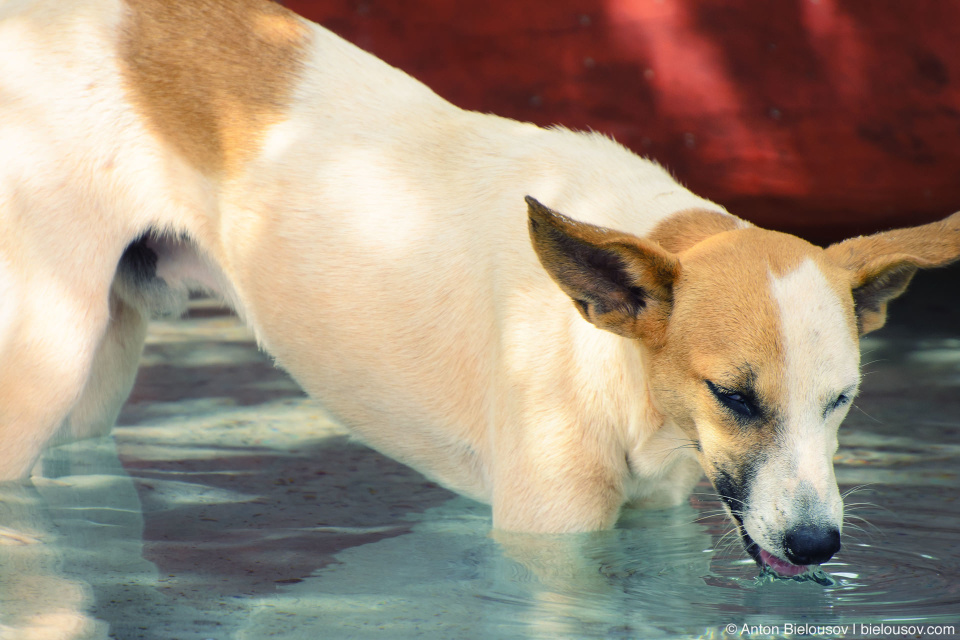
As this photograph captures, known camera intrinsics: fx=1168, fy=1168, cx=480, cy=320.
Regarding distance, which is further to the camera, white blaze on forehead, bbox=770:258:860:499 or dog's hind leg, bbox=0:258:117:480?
dog's hind leg, bbox=0:258:117:480

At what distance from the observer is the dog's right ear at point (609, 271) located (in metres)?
2.61

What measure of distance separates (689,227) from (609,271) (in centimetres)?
38

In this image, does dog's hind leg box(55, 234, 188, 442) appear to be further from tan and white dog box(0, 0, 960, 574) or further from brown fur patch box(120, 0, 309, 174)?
brown fur patch box(120, 0, 309, 174)

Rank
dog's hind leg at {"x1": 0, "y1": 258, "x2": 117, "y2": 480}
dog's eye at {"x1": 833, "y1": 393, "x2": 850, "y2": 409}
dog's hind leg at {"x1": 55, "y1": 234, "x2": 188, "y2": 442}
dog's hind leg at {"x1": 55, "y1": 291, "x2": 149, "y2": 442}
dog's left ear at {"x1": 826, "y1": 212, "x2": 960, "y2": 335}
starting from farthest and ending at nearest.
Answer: dog's hind leg at {"x1": 55, "y1": 291, "x2": 149, "y2": 442} < dog's hind leg at {"x1": 55, "y1": 234, "x2": 188, "y2": 442} < dog's hind leg at {"x1": 0, "y1": 258, "x2": 117, "y2": 480} < dog's left ear at {"x1": 826, "y1": 212, "x2": 960, "y2": 335} < dog's eye at {"x1": 833, "y1": 393, "x2": 850, "y2": 409}

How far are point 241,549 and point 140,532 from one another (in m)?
0.34

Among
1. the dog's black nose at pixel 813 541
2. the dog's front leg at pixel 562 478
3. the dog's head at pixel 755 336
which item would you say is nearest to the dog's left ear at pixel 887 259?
the dog's head at pixel 755 336

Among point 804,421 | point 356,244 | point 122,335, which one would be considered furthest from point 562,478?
point 122,335

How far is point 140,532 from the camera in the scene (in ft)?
10.7

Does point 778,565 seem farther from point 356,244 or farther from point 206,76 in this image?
point 206,76

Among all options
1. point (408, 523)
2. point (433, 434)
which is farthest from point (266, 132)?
point (408, 523)

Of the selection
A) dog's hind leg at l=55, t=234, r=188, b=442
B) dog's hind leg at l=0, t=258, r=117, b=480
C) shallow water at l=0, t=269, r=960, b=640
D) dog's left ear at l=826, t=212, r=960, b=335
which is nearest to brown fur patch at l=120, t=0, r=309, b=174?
dog's hind leg at l=55, t=234, r=188, b=442

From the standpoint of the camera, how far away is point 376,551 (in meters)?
3.13

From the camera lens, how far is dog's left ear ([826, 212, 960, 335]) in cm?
272

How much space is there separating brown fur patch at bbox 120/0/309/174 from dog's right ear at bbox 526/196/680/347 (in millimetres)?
1157
